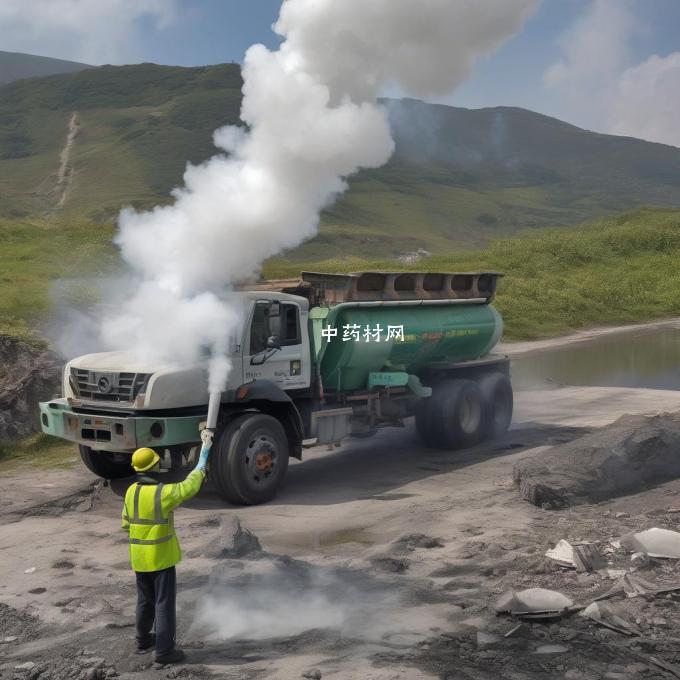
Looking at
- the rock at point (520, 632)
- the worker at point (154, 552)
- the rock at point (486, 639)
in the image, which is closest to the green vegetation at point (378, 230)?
the worker at point (154, 552)

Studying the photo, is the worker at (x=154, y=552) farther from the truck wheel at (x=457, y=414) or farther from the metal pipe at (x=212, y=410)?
the truck wheel at (x=457, y=414)

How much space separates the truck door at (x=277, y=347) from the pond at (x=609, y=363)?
12473 millimetres

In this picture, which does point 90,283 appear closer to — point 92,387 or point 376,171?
point 92,387

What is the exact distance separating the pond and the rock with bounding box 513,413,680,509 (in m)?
11.5

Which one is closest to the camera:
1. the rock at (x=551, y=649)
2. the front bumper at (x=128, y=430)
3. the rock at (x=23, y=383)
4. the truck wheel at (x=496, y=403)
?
the rock at (x=551, y=649)

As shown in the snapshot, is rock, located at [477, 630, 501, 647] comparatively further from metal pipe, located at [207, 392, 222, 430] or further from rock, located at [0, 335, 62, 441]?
rock, located at [0, 335, 62, 441]

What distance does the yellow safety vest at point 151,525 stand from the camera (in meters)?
7.11

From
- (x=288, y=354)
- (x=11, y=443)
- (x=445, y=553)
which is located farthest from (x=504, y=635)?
(x=11, y=443)

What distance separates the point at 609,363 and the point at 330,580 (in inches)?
917

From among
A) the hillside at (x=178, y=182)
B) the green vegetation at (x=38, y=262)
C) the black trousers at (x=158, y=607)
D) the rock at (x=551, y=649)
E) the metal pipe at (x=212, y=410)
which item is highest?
the hillside at (x=178, y=182)

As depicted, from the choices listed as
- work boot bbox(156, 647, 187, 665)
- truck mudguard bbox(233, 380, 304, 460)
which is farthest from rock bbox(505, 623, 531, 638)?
truck mudguard bbox(233, 380, 304, 460)

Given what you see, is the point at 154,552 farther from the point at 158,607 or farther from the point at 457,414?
the point at 457,414

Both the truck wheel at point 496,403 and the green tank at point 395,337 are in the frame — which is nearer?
the green tank at point 395,337

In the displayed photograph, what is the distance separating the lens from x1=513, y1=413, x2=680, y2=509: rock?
11.8m
